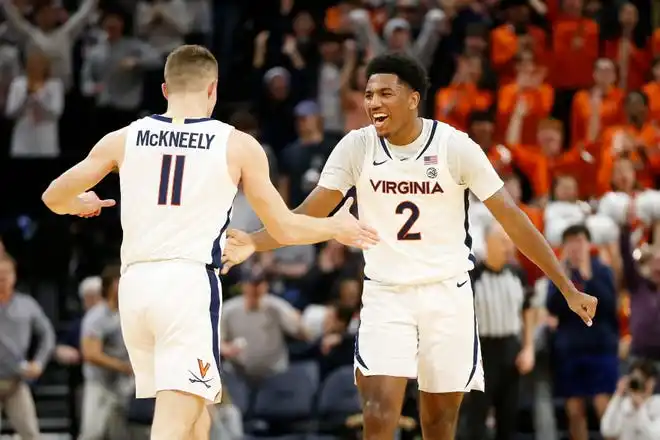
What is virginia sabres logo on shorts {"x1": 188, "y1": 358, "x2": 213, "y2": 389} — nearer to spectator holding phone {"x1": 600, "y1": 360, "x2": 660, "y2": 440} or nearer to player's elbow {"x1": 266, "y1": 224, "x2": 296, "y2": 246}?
player's elbow {"x1": 266, "y1": 224, "x2": 296, "y2": 246}

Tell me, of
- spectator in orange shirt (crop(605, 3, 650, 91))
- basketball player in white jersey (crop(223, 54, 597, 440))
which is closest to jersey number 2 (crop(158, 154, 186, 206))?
basketball player in white jersey (crop(223, 54, 597, 440))

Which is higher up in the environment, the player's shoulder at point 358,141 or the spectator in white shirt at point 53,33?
the spectator in white shirt at point 53,33

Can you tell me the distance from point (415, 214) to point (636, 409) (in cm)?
507

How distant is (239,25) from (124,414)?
7.02 meters

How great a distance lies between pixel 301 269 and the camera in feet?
47.0

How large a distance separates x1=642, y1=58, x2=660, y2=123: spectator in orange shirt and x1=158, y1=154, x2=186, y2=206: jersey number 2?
1022cm

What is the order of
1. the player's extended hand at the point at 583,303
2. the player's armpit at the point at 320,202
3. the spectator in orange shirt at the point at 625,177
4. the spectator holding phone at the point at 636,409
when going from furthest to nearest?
the spectator in orange shirt at the point at 625,177 → the spectator holding phone at the point at 636,409 → the player's armpit at the point at 320,202 → the player's extended hand at the point at 583,303

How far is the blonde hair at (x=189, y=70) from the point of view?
6.54 meters

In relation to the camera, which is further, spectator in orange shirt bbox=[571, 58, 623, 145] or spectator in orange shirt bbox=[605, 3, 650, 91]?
spectator in orange shirt bbox=[605, 3, 650, 91]

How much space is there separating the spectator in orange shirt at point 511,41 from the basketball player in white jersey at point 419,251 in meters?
9.25

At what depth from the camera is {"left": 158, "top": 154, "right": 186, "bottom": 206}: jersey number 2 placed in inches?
252

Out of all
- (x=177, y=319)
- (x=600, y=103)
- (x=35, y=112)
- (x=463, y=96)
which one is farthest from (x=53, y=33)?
(x=177, y=319)

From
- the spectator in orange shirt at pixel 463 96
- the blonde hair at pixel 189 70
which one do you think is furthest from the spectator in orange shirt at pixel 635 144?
the blonde hair at pixel 189 70

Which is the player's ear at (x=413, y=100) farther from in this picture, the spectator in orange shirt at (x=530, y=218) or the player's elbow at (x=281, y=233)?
the spectator in orange shirt at (x=530, y=218)
